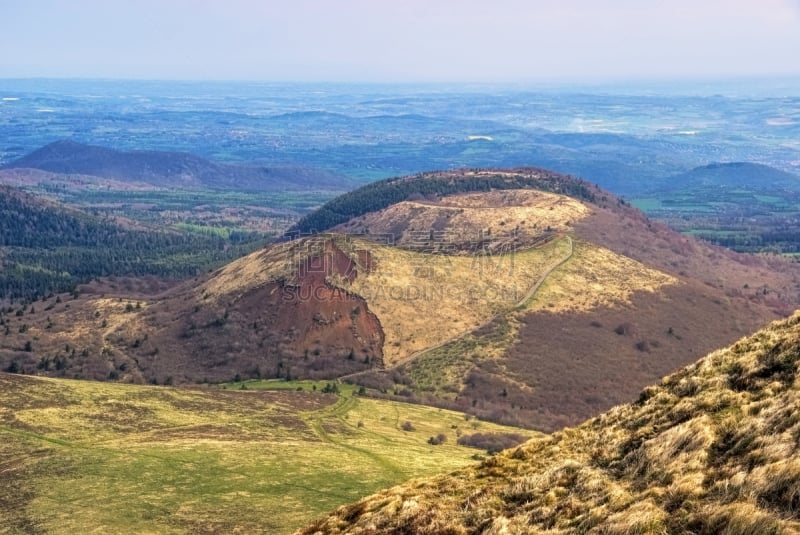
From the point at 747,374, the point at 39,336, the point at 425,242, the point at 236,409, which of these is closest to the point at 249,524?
the point at 747,374

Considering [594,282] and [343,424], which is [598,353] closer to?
[594,282]

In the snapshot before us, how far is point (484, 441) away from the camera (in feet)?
311

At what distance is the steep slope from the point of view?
21156 mm

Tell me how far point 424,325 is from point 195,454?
68.1m

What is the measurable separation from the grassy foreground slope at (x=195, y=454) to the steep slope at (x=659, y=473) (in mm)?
24828

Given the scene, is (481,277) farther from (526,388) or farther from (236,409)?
(236,409)

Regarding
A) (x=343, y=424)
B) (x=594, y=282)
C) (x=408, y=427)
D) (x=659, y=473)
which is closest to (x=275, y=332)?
(x=343, y=424)

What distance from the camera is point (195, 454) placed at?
71188mm

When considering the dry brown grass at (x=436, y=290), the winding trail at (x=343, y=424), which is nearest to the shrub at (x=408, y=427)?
the winding trail at (x=343, y=424)

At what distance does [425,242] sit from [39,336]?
266 ft

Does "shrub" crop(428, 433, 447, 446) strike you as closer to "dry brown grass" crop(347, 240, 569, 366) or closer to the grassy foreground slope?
the grassy foreground slope

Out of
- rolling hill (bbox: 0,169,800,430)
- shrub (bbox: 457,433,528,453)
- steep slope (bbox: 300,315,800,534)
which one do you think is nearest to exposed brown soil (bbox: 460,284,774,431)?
rolling hill (bbox: 0,169,800,430)

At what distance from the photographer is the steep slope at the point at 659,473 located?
21.2 m

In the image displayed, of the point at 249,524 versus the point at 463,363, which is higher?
the point at 249,524
